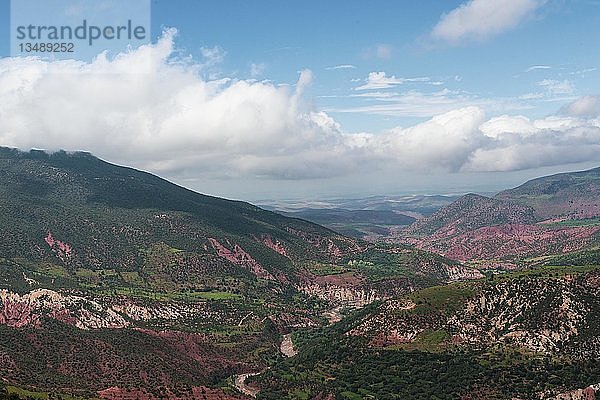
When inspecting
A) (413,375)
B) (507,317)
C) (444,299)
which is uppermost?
(444,299)

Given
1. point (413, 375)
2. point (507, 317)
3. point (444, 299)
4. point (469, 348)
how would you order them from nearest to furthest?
point (413, 375)
point (469, 348)
point (507, 317)
point (444, 299)

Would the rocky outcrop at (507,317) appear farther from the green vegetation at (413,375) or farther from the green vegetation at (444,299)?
the green vegetation at (413,375)

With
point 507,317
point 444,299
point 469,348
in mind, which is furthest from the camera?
point 444,299

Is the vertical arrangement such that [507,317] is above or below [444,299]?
below

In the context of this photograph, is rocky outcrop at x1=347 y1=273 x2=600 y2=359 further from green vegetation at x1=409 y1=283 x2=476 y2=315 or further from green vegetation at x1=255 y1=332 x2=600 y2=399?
green vegetation at x1=255 y1=332 x2=600 y2=399

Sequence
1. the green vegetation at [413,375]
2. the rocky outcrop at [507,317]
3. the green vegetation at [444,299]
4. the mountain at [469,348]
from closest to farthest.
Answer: the green vegetation at [413,375] < the mountain at [469,348] < the rocky outcrop at [507,317] < the green vegetation at [444,299]

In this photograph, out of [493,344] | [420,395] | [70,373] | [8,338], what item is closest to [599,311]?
[493,344]

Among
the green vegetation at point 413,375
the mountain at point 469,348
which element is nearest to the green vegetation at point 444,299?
the mountain at point 469,348

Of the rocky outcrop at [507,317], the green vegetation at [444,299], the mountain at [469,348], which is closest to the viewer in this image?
the mountain at [469,348]

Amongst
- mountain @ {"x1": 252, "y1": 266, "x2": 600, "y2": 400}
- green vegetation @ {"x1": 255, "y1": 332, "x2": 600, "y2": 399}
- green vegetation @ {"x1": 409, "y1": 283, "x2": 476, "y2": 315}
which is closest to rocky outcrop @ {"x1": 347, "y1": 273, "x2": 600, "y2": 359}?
green vegetation @ {"x1": 409, "y1": 283, "x2": 476, "y2": 315}

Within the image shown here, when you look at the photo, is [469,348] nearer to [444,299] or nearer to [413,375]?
[413,375]

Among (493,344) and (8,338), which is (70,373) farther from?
(493,344)

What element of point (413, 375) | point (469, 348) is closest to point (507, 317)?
point (469, 348)
